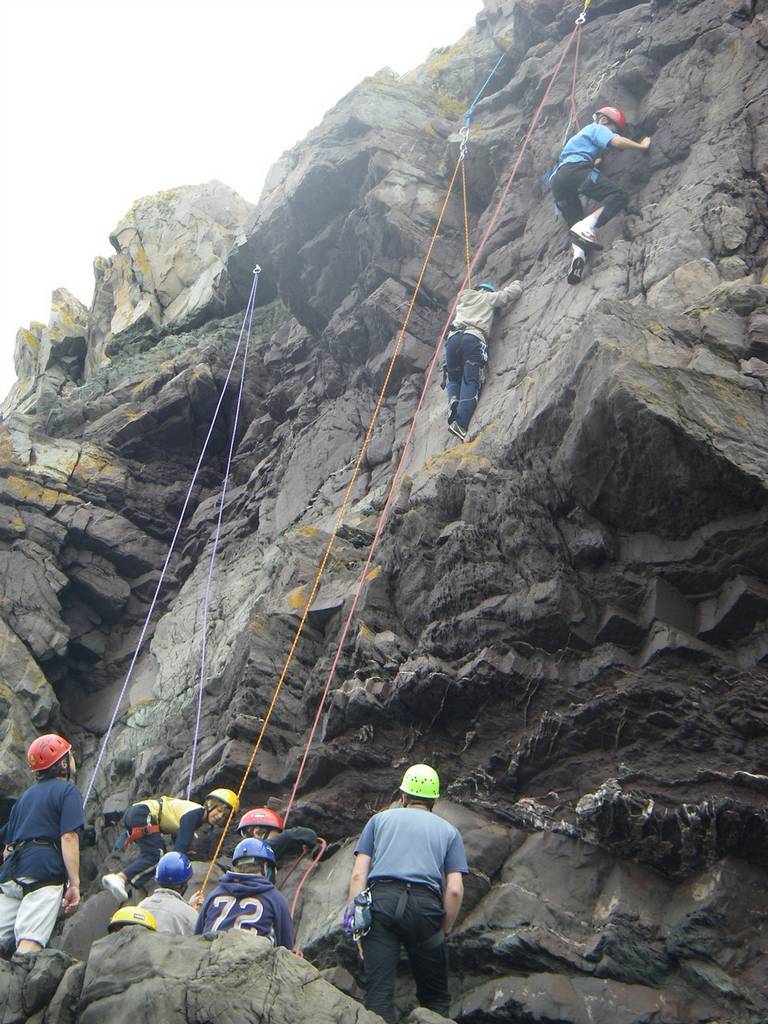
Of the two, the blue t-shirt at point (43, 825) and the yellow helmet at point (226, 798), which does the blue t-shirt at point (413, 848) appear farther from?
the yellow helmet at point (226, 798)

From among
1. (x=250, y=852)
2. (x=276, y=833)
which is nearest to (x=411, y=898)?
(x=250, y=852)

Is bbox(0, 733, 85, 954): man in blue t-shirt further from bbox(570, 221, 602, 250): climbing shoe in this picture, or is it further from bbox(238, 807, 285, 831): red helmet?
bbox(570, 221, 602, 250): climbing shoe

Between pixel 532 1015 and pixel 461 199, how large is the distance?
622 inches

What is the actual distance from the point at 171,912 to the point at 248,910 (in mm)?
1010

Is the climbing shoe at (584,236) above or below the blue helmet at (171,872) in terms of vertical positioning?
above

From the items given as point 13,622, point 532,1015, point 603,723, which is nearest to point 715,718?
point 603,723

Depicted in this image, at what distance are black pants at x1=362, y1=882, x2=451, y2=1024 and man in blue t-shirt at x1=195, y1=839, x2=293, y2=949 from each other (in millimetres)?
618

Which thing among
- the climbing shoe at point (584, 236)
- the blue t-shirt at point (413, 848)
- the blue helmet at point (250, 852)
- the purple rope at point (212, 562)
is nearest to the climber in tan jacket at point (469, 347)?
the climbing shoe at point (584, 236)

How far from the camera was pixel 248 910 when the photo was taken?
696cm

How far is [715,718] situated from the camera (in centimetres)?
782

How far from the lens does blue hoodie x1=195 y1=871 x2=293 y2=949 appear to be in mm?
6898

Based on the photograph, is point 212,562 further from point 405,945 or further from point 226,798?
point 405,945

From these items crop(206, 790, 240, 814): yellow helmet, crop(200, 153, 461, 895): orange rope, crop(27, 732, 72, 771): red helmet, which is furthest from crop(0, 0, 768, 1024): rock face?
crop(27, 732, 72, 771): red helmet

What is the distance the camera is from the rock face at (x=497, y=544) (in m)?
7.47
